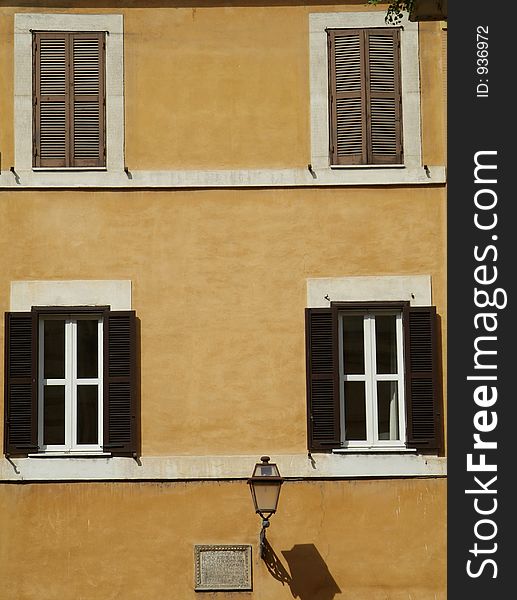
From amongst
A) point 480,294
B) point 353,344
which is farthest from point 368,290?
point 480,294

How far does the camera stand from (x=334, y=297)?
1530 cm

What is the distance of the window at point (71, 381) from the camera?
49.4 feet

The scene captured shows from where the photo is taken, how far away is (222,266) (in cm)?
1538

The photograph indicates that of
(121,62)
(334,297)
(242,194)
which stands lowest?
(334,297)

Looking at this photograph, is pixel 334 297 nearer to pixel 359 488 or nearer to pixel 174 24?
pixel 359 488

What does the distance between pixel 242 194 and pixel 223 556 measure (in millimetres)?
3585

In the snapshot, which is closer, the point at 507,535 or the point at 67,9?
the point at 507,535

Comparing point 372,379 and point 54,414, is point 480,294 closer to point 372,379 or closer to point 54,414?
point 372,379

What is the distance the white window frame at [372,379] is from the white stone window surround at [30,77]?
2.88 metres

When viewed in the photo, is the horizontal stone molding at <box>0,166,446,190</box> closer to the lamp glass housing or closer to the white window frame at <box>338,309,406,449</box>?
the white window frame at <box>338,309,406,449</box>

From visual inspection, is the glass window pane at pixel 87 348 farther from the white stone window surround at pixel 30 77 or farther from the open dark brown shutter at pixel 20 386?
the white stone window surround at pixel 30 77

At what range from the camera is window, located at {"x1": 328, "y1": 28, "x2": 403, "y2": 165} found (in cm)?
1561

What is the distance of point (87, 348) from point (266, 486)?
2.33m

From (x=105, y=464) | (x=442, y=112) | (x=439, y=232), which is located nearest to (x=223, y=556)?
(x=105, y=464)
